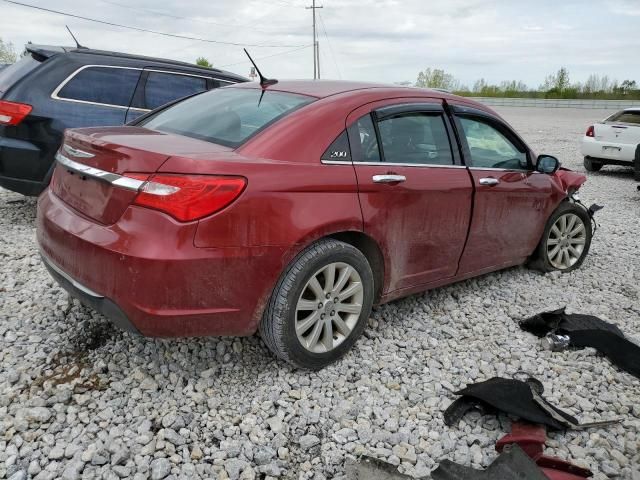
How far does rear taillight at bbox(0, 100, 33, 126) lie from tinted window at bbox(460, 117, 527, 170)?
3999 mm

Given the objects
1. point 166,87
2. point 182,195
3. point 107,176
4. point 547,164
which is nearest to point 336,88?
point 182,195

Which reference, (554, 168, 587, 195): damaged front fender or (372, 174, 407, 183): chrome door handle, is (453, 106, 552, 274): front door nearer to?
(554, 168, 587, 195): damaged front fender

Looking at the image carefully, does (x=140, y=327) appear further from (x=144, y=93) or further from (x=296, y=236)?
(x=144, y=93)

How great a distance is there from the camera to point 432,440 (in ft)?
8.81

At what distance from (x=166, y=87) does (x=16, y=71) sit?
1481 millimetres

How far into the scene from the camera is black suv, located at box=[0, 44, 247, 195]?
5.18 meters

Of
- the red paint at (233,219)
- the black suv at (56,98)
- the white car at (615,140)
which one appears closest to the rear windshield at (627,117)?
the white car at (615,140)

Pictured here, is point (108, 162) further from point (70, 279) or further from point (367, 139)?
point (367, 139)

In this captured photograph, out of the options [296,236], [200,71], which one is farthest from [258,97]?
[200,71]

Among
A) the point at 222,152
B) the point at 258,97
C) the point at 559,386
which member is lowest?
the point at 559,386

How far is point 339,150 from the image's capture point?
3076 mm

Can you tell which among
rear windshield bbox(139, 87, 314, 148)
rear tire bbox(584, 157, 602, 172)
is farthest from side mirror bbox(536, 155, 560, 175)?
rear tire bbox(584, 157, 602, 172)

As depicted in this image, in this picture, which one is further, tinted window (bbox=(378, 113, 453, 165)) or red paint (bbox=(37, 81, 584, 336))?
tinted window (bbox=(378, 113, 453, 165))

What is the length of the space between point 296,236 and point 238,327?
55 cm
